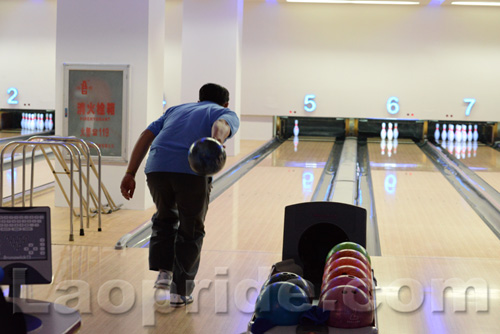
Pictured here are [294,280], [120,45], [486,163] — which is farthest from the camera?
[486,163]

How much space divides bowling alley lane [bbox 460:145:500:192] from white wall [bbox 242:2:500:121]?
1.12 m

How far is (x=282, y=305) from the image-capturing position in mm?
2018

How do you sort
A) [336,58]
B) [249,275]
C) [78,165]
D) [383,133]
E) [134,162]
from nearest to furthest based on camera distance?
[134,162]
[249,275]
[78,165]
[336,58]
[383,133]

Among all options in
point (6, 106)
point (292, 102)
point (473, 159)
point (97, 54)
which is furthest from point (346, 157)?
point (6, 106)

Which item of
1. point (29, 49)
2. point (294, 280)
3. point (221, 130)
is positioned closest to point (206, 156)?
point (221, 130)

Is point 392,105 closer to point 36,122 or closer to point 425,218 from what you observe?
point 36,122

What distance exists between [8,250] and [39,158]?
642cm

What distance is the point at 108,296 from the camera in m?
3.04

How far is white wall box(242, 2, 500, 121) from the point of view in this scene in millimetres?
10773

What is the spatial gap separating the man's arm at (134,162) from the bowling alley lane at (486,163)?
4.52m

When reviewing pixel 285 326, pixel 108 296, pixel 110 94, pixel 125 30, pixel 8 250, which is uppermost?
pixel 125 30

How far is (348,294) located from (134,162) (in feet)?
4.25

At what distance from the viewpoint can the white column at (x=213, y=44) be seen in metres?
8.52

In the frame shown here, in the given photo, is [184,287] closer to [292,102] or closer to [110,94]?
[110,94]
